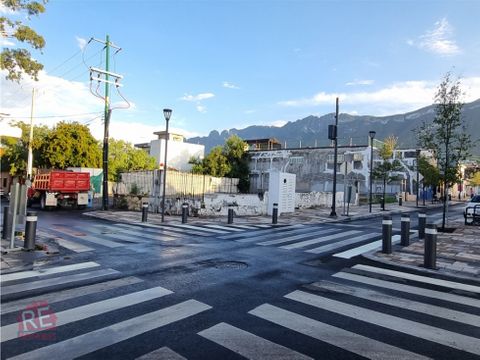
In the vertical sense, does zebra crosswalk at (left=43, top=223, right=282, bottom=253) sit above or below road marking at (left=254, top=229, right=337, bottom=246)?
below

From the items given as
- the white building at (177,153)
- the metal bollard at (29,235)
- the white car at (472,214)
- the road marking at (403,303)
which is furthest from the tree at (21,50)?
the white building at (177,153)

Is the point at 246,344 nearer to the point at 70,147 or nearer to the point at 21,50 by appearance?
the point at 21,50

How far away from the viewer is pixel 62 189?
2314 cm

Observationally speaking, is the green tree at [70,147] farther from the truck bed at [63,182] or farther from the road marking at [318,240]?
the road marking at [318,240]

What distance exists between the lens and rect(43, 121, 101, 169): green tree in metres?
35.1

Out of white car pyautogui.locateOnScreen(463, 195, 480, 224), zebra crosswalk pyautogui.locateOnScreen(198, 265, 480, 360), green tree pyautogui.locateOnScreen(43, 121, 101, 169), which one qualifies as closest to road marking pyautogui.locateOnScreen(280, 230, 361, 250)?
zebra crosswalk pyautogui.locateOnScreen(198, 265, 480, 360)

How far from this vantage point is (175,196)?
21.1 meters

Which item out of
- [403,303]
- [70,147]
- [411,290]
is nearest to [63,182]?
[70,147]

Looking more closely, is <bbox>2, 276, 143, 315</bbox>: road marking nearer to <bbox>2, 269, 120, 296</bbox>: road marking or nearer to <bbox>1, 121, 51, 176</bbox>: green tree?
<bbox>2, 269, 120, 296</bbox>: road marking

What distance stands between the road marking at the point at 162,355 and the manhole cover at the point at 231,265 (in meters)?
3.77

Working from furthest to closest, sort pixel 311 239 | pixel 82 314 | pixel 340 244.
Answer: pixel 311 239 → pixel 340 244 → pixel 82 314

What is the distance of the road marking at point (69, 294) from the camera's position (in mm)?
4859

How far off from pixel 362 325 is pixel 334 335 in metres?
0.55

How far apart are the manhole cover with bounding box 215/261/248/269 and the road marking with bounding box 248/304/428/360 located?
2.43 m
